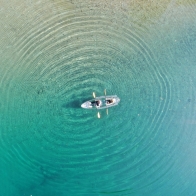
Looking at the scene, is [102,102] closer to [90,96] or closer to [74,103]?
[90,96]

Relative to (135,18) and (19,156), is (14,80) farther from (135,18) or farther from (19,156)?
(135,18)

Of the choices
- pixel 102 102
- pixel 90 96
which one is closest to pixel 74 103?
Result: pixel 90 96

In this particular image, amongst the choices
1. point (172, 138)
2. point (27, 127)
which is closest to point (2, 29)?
point (27, 127)

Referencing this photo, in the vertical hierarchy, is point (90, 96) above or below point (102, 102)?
above
